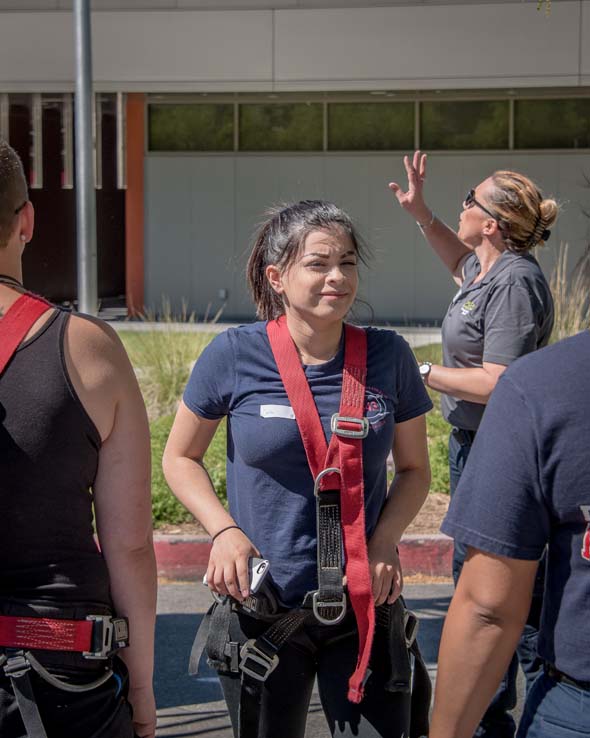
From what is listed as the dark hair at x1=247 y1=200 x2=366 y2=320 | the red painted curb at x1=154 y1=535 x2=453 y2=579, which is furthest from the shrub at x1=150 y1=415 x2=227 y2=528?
the dark hair at x1=247 y1=200 x2=366 y2=320

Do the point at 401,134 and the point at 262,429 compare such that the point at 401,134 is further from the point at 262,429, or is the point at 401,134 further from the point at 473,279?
the point at 262,429

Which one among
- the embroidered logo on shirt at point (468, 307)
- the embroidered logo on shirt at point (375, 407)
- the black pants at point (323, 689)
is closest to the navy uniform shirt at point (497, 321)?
the embroidered logo on shirt at point (468, 307)

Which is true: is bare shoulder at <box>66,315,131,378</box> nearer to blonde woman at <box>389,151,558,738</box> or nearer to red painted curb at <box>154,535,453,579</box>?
blonde woman at <box>389,151,558,738</box>

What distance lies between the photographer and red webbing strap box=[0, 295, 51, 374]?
230cm

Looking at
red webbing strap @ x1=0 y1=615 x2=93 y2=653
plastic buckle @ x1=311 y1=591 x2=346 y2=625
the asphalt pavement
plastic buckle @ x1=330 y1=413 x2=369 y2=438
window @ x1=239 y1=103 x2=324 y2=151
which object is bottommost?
the asphalt pavement

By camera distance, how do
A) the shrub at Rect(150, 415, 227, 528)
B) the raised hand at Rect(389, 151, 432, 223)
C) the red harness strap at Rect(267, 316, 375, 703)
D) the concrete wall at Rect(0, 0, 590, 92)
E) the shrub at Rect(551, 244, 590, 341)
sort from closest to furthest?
the red harness strap at Rect(267, 316, 375, 703) < the raised hand at Rect(389, 151, 432, 223) < the shrub at Rect(150, 415, 227, 528) < the shrub at Rect(551, 244, 590, 341) < the concrete wall at Rect(0, 0, 590, 92)

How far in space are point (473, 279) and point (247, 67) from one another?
47.6 ft

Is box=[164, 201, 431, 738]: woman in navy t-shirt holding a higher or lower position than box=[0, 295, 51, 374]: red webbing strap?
lower

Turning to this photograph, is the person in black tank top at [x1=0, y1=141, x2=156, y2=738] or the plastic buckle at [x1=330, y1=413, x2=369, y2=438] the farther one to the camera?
the plastic buckle at [x1=330, y1=413, x2=369, y2=438]

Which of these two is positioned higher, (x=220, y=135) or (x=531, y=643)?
Result: (x=220, y=135)

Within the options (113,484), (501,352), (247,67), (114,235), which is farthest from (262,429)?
(114,235)

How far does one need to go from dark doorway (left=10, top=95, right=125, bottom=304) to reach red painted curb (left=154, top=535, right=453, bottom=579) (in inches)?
544

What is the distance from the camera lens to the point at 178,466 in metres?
3.40

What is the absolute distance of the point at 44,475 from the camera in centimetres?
233
